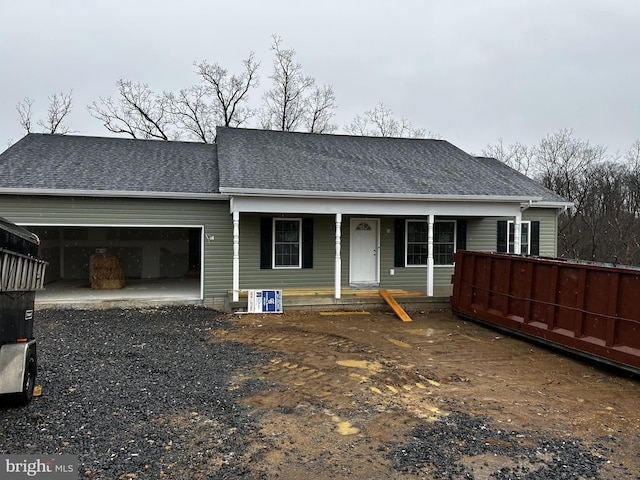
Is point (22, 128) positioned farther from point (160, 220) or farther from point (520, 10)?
point (520, 10)

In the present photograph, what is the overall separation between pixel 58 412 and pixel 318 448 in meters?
2.69

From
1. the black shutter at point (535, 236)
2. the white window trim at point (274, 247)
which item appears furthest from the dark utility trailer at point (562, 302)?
the black shutter at point (535, 236)

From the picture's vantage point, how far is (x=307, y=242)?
12023mm

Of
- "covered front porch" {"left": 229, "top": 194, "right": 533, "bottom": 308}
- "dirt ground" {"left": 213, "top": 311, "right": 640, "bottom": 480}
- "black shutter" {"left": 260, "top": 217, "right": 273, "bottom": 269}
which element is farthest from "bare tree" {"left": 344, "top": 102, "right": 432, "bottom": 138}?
"dirt ground" {"left": 213, "top": 311, "right": 640, "bottom": 480}

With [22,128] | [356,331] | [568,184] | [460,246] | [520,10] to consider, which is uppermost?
[520,10]

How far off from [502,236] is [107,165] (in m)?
11.8

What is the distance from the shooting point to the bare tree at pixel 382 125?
103 feet

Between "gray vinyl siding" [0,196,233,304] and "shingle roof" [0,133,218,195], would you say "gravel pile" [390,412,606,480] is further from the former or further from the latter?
"shingle roof" [0,133,218,195]

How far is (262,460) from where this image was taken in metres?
3.54

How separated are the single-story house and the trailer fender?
20.1 feet

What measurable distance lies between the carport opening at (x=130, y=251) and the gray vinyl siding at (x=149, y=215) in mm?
3638

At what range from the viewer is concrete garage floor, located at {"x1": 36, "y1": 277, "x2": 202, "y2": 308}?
10633 millimetres

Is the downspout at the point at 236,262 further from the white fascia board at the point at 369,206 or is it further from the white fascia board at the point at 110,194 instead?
the white fascia board at the point at 110,194

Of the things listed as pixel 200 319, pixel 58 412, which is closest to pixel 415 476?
pixel 58 412
